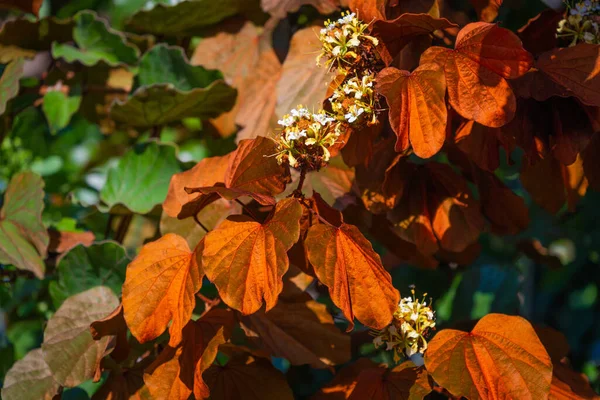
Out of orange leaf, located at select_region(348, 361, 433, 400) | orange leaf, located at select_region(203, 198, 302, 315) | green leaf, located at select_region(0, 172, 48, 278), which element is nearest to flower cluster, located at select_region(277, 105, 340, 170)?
orange leaf, located at select_region(203, 198, 302, 315)

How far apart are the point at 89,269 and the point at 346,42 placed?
540mm

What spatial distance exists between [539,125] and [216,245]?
1.26ft

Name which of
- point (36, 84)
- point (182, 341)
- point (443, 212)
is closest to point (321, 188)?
point (443, 212)

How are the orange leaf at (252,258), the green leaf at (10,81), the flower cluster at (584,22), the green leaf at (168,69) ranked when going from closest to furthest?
the orange leaf at (252,258), the flower cluster at (584,22), the green leaf at (10,81), the green leaf at (168,69)

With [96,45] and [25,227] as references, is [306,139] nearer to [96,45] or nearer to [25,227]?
[25,227]

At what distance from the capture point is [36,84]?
1.31m

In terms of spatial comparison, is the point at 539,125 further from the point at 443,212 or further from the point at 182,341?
the point at 182,341

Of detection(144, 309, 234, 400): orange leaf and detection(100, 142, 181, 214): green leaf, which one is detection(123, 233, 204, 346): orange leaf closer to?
detection(144, 309, 234, 400): orange leaf

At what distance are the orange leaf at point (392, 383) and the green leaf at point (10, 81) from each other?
67 centimetres

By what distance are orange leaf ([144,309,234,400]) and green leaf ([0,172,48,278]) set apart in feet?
0.98

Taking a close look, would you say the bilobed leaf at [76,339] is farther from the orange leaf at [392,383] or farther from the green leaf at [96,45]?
the green leaf at [96,45]

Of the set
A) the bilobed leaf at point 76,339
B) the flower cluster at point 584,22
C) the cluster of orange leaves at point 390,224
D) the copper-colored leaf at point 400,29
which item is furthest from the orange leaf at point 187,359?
the flower cluster at point 584,22

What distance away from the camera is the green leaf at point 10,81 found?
108cm

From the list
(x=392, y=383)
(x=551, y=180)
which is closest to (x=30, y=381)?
(x=392, y=383)
